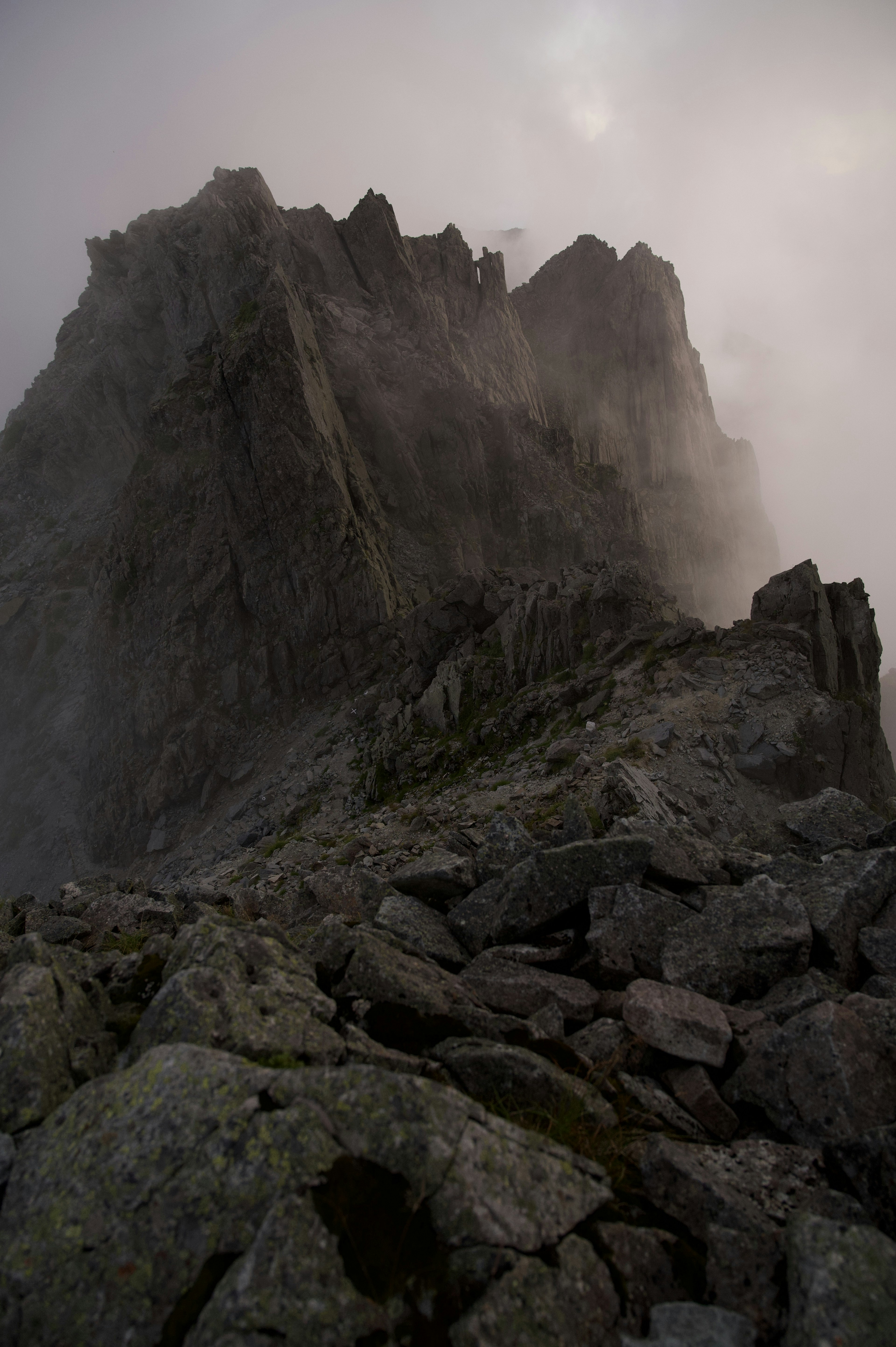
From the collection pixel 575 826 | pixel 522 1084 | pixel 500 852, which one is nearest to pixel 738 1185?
pixel 522 1084

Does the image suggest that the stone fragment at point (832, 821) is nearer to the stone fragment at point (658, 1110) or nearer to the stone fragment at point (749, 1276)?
the stone fragment at point (658, 1110)

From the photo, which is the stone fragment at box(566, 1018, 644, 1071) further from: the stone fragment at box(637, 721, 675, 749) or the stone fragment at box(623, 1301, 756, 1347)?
the stone fragment at box(637, 721, 675, 749)

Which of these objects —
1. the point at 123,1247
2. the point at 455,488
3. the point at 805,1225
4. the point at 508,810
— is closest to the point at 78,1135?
the point at 123,1247

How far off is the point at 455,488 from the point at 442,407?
880 centimetres

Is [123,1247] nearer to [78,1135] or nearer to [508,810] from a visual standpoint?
[78,1135]

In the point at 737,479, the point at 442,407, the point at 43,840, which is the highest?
the point at 737,479

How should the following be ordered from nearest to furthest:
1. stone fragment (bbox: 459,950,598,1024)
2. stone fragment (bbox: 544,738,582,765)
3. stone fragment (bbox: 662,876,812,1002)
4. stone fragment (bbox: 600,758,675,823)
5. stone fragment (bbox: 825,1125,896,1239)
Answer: stone fragment (bbox: 825,1125,896,1239) → stone fragment (bbox: 459,950,598,1024) → stone fragment (bbox: 662,876,812,1002) → stone fragment (bbox: 600,758,675,823) → stone fragment (bbox: 544,738,582,765)

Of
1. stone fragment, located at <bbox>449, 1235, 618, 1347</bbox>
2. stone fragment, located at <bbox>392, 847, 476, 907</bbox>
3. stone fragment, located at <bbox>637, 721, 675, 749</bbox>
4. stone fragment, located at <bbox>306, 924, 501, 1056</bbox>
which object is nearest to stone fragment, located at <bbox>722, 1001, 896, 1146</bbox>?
stone fragment, located at <bbox>306, 924, 501, 1056</bbox>

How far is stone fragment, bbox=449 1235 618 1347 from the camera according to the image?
310cm

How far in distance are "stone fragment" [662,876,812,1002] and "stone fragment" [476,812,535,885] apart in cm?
267

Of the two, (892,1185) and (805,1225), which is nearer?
(805,1225)

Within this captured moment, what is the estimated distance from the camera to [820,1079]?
5.05 metres

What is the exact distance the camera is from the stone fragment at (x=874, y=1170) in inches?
163

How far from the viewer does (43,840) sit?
5356 centimetres
